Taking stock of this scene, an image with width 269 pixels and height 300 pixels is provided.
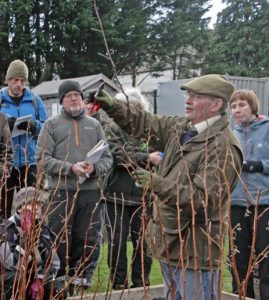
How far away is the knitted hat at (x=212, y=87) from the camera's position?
8.99 feet

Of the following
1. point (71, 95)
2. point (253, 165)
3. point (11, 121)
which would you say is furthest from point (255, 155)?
point (11, 121)

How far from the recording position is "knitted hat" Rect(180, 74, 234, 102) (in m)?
2.74

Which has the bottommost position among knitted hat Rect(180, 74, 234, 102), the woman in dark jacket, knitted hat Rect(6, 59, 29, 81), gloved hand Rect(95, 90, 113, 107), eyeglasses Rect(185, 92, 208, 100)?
the woman in dark jacket

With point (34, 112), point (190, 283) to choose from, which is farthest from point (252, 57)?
point (190, 283)

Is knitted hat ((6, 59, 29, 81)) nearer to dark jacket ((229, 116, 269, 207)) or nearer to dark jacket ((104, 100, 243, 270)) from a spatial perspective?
dark jacket ((229, 116, 269, 207))

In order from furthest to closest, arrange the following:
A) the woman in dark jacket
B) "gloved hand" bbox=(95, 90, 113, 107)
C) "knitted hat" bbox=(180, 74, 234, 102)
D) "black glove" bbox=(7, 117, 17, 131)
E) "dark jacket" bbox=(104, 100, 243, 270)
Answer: "black glove" bbox=(7, 117, 17, 131)
the woman in dark jacket
"gloved hand" bbox=(95, 90, 113, 107)
"knitted hat" bbox=(180, 74, 234, 102)
"dark jacket" bbox=(104, 100, 243, 270)

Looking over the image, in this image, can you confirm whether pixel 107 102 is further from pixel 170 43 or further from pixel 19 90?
pixel 170 43

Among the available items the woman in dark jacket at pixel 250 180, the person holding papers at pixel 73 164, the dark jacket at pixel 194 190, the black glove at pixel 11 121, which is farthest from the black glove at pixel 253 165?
the black glove at pixel 11 121

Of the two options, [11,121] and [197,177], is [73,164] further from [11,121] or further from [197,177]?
[197,177]

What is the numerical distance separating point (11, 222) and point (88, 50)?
21.5 m

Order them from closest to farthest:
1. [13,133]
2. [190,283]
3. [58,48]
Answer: [190,283]
[13,133]
[58,48]

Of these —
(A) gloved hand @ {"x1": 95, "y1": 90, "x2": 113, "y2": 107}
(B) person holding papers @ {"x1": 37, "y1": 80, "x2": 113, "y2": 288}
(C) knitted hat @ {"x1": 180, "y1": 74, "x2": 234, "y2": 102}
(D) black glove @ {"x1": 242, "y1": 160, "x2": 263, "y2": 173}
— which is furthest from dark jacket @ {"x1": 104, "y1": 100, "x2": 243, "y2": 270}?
(B) person holding papers @ {"x1": 37, "y1": 80, "x2": 113, "y2": 288}

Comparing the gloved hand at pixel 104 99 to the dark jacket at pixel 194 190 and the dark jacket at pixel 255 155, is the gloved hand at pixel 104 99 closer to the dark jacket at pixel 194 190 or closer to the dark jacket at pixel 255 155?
the dark jacket at pixel 194 190

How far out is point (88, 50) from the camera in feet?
80.8
